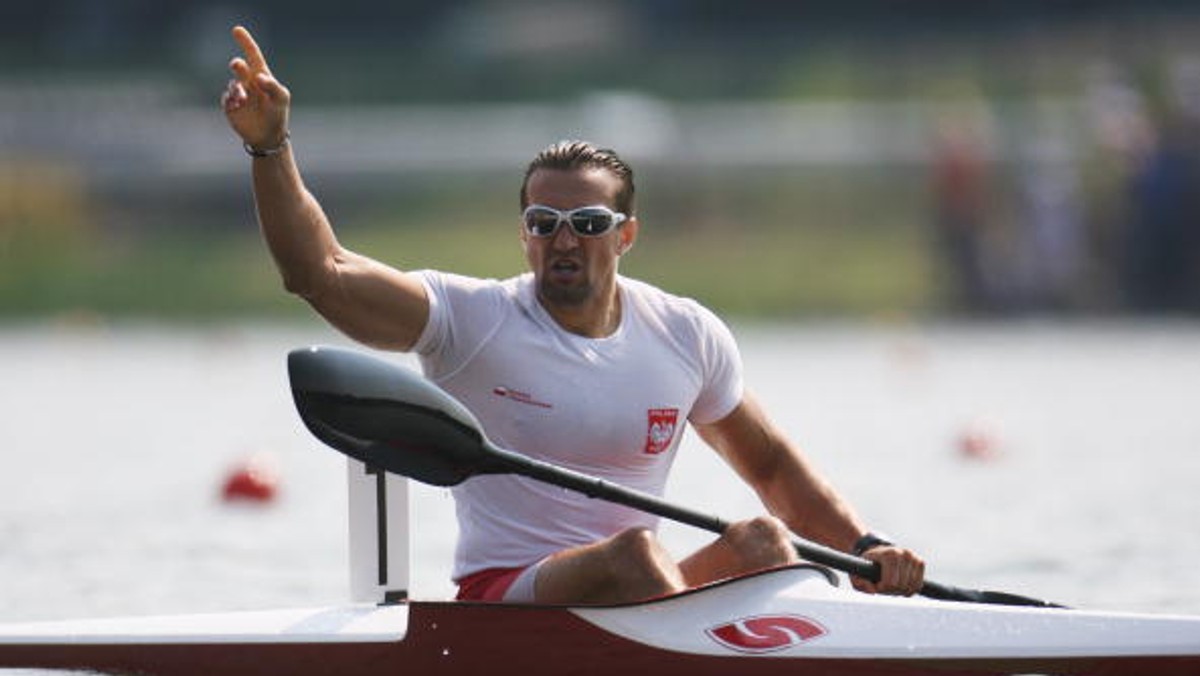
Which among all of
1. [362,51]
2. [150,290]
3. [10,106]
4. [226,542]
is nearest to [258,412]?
[226,542]

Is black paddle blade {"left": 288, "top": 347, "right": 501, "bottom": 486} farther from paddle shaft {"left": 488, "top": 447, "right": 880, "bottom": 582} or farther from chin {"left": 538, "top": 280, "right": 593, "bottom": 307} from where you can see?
chin {"left": 538, "top": 280, "right": 593, "bottom": 307}

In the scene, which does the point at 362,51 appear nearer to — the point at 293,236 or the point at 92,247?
the point at 92,247

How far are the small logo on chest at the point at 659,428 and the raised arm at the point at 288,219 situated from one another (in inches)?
33.3

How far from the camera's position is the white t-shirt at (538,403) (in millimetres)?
7516

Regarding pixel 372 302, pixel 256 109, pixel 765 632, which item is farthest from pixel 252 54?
pixel 765 632

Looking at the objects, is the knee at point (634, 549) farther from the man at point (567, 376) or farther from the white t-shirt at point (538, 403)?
the white t-shirt at point (538, 403)

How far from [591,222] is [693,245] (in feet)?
80.6

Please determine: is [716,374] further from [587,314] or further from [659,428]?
[587,314]

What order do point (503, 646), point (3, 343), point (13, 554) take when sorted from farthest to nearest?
point (3, 343) < point (13, 554) < point (503, 646)

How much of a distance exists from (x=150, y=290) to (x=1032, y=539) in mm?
19944

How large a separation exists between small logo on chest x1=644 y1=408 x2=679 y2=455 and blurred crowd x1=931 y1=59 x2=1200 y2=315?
20.2 meters

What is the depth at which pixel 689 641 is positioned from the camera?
7117 millimetres

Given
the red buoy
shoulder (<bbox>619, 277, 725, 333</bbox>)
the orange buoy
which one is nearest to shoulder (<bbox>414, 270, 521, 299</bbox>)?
shoulder (<bbox>619, 277, 725, 333</bbox>)

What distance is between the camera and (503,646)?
A: 7.05 metres
